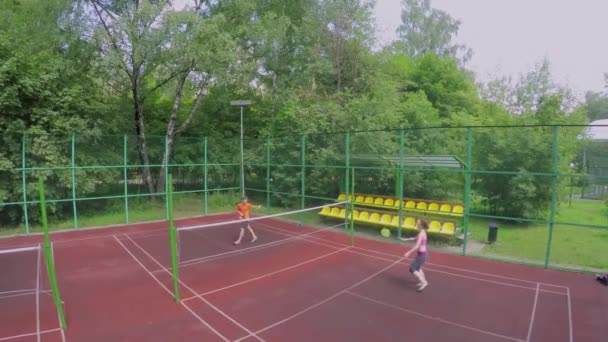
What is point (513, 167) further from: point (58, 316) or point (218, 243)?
point (58, 316)

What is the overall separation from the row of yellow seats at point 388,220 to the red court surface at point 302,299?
1.29 m

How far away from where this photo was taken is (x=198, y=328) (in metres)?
5.64

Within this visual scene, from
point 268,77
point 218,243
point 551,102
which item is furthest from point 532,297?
point 268,77

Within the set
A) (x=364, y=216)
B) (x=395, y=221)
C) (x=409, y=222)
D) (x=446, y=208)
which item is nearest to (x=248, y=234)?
(x=364, y=216)

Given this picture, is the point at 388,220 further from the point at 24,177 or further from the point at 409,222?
the point at 24,177

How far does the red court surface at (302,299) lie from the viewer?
5.54 meters

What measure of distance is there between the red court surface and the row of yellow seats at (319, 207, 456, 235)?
1.29 metres

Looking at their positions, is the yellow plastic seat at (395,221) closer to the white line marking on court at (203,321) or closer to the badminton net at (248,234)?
the badminton net at (248,234)

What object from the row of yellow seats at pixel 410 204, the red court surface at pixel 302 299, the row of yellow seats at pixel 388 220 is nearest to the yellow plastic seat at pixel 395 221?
the row of yellow seats at pixel 388 220

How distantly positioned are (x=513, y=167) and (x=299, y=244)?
987 centimetres

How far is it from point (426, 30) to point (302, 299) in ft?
128

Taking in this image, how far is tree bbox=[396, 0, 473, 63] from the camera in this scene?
124 feet

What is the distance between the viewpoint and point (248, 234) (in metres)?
12.5

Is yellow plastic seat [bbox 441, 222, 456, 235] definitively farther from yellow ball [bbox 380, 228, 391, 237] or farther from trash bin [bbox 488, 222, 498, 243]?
yellow ball [bbox 380, 228, 391, 237]
